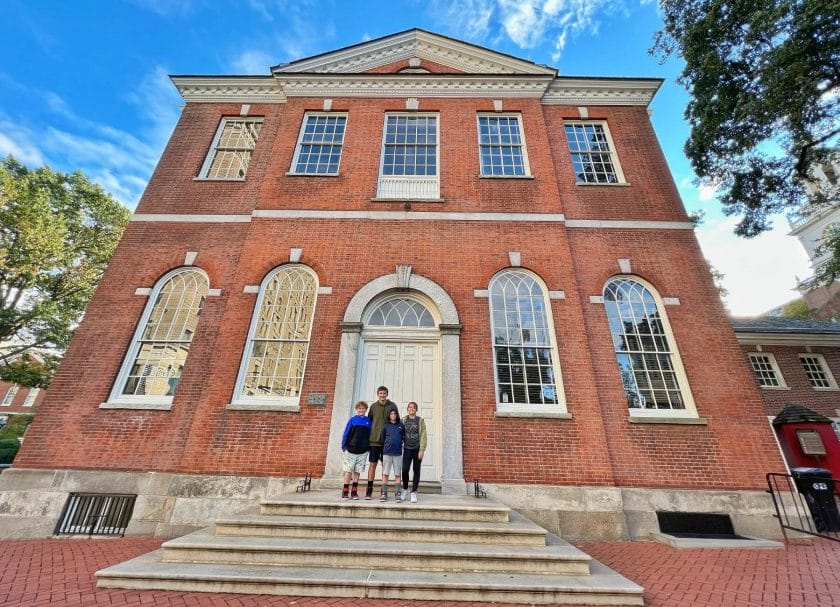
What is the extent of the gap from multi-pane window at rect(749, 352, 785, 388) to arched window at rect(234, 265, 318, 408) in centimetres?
1956

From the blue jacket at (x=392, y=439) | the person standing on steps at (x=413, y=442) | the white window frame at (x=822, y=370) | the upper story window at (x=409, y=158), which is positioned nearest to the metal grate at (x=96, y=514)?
the blue jacket at (x=392, y=439)

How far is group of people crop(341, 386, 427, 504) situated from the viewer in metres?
5.55

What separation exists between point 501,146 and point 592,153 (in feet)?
8.94

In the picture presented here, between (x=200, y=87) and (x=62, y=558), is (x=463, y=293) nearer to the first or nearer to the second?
(x=62, y=558)

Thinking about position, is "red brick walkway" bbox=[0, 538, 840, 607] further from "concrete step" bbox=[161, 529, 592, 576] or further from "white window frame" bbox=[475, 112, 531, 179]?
"white window frame" bbox=[475, 112, 531, 179]

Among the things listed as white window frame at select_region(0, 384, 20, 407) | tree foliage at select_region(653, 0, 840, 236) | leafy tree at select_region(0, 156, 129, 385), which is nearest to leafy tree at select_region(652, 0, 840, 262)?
tree foliage at select_region(653, 0, 840, 236)

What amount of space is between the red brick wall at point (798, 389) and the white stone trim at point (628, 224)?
37.7 ft

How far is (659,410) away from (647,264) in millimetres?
3457

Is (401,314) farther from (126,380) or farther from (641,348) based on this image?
A: (126,380)

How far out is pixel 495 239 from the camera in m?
8.59

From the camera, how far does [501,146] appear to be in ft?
32.9

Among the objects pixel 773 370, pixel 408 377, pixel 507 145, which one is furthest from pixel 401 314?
pixel 773 370

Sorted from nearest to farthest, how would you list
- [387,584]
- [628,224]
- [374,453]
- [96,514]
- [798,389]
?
[387,584], [374,453], [96,514], [628,224], [798,389]

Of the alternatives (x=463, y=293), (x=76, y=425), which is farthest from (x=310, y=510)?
(x=76, y=425)
